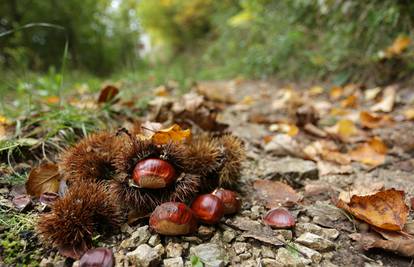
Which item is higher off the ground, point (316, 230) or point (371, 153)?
point (371, 153)

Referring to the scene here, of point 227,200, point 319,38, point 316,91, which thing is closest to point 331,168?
point 227,200

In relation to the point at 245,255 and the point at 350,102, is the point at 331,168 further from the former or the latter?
the point at 350,102

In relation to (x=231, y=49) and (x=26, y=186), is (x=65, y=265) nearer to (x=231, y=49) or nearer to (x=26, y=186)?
(x=26, y=186)

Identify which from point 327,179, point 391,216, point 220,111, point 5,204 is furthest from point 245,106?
point 5,204

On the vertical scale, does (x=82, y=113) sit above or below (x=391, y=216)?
above

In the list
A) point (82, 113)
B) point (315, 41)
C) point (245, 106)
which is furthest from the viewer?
point (315, 41)

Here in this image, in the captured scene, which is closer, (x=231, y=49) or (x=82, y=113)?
(x=82, y=113)

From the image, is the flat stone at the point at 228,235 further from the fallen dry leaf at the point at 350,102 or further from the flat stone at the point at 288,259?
the fallen dry leaf at the point at 350,102
